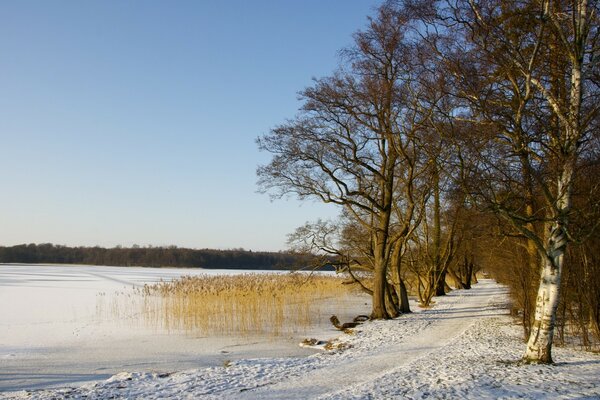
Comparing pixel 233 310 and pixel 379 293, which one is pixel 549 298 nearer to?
pixel 379 293

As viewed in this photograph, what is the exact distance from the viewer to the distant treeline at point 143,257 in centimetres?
9894

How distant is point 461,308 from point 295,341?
9.99 meters

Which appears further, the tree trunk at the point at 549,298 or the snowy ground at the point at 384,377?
the tree trunk at the point at 549,298

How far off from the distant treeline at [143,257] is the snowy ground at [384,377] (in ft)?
283

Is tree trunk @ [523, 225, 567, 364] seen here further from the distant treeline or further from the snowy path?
the distant treeline

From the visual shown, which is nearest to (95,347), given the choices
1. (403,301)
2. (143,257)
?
(403,301)

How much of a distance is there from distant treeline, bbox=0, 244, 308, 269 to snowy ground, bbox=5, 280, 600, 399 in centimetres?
8634

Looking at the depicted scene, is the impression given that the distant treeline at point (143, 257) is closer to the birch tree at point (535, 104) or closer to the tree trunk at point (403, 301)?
the tree trunk at point (403, 301)

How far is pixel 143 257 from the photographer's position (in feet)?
335

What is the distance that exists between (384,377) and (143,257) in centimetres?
9903

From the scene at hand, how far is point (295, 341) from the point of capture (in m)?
14.6

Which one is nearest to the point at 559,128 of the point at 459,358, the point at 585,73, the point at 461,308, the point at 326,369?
the point at 585,73

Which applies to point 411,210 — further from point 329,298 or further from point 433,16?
point 329,298

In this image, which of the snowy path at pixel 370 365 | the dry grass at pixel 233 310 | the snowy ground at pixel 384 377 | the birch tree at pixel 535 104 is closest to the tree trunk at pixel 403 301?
the snowy path at pixel 370 365
